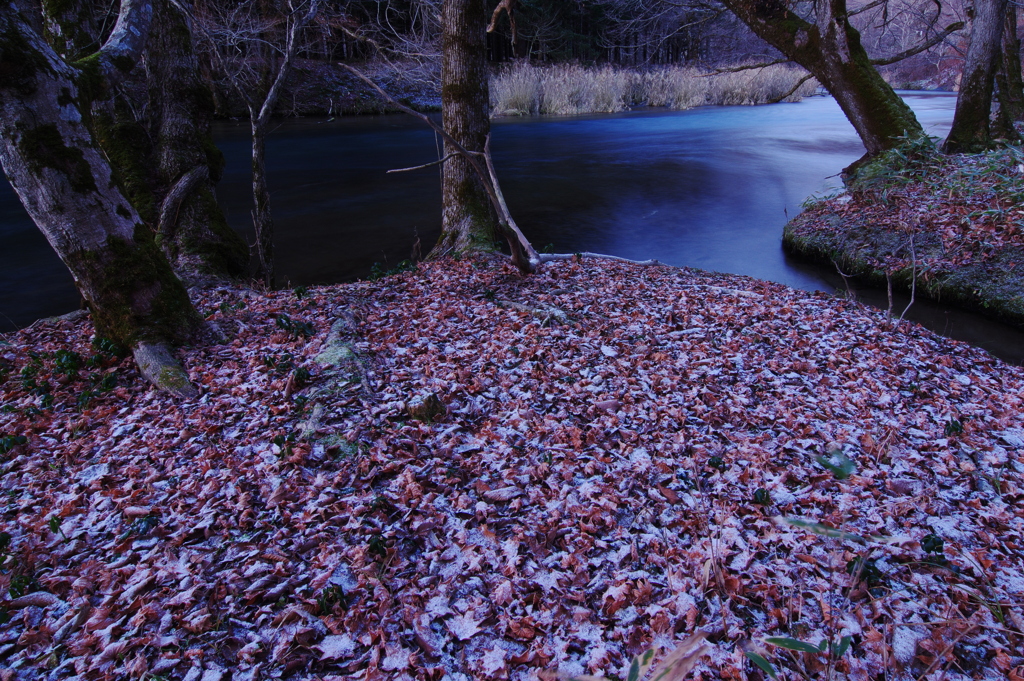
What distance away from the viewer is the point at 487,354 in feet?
15.4

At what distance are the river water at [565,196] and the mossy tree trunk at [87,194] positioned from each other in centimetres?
467

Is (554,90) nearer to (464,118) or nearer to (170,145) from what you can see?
(464,118)

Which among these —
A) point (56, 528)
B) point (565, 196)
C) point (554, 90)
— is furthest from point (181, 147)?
point (554, 90)

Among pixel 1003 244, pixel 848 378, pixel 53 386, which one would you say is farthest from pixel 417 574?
pixel 1003 244

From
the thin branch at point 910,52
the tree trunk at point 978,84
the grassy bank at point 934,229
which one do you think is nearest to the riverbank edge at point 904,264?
the grassy bank at point 934,229

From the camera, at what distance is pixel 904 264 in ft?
25.9

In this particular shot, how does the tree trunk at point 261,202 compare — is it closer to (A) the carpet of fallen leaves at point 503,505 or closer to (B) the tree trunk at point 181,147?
(B) the tree trunk at point 181,147

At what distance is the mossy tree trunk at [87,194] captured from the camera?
356 centimetres

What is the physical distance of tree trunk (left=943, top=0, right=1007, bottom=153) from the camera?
31.8 feet

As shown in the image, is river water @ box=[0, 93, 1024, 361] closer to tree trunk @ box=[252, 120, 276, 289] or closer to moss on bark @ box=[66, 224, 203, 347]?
tree trunk @ box=[252, 120, 276, 289]

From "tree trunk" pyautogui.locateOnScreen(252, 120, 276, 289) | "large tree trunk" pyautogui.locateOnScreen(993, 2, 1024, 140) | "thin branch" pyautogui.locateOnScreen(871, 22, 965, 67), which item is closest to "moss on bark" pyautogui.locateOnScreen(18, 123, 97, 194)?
"tree trunk" pyautogui.locateOnScreen(252, 120, 276, 289)

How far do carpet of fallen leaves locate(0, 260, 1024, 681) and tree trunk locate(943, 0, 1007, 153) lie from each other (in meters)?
7.15

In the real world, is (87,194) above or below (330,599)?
above

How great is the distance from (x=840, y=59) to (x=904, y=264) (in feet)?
13.4
